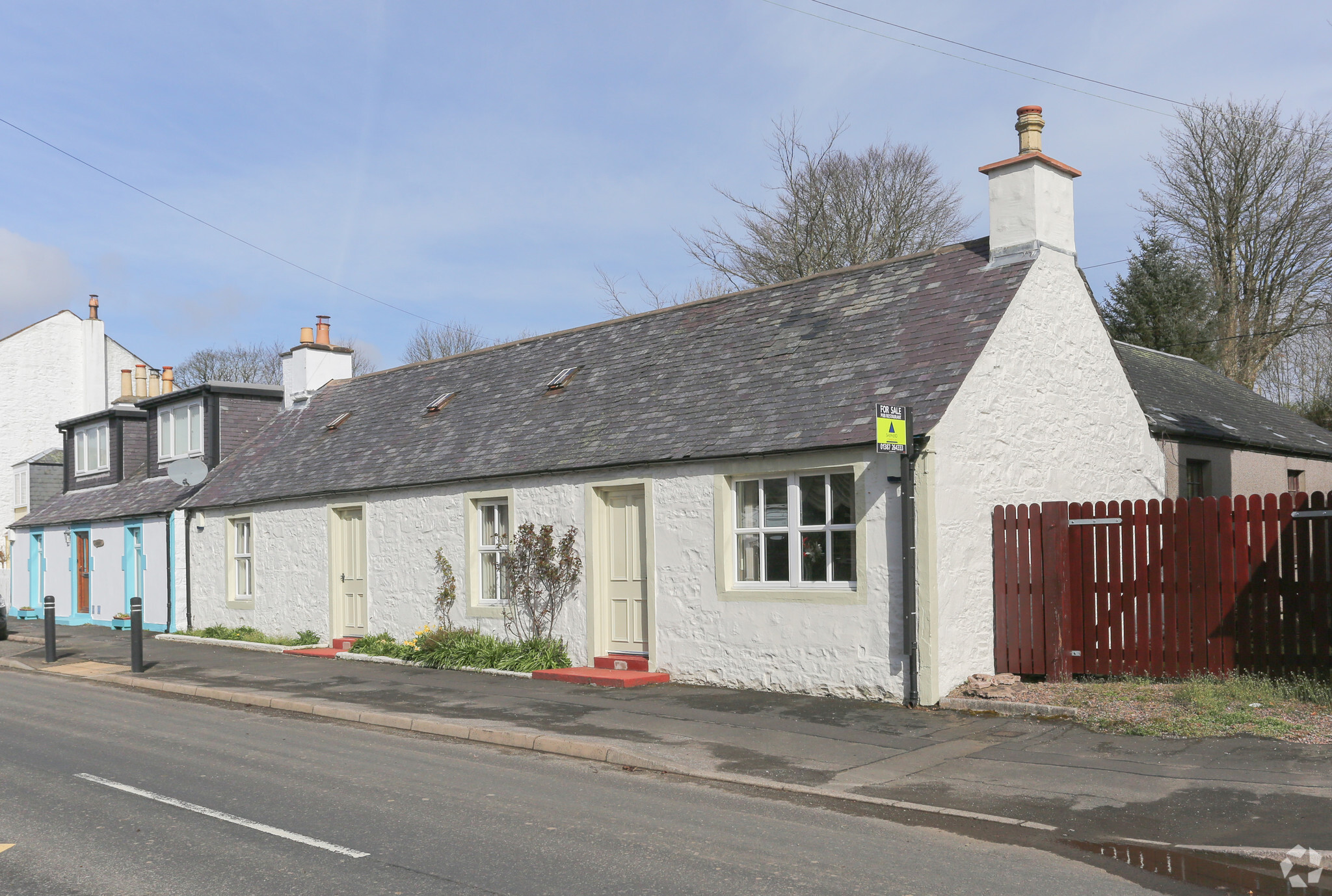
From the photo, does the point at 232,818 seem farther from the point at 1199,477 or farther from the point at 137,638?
the point at 1199,477

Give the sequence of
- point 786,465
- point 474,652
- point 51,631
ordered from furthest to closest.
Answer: point 51,631
point 474,652
point 786,465

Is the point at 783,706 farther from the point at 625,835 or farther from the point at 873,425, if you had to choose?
the point at 625,835

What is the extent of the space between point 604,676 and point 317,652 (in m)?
6.77

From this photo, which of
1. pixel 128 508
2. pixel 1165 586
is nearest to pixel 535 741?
pixel 1165 586

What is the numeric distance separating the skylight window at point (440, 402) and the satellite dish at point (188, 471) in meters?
5.92

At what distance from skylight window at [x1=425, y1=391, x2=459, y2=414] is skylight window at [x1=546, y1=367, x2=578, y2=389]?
266 centimetres

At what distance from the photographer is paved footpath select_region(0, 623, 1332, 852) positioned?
6.96 meters

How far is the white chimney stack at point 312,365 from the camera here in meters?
23.5

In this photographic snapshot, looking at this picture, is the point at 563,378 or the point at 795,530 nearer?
the point at 795,530

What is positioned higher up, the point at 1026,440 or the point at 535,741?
the point at 1026,440

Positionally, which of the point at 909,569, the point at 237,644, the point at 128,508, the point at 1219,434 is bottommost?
the point at 237,644

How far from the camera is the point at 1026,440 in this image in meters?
12.6

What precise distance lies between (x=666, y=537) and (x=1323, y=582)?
22.9 ft

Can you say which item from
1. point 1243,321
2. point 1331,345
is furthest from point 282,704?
point 1331,345
